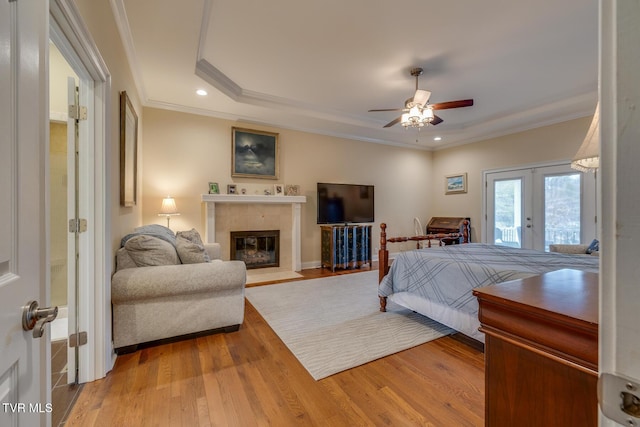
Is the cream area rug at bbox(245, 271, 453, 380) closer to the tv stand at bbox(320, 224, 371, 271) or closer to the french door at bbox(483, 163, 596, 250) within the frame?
the tv stand at bbox(320, 224, 371, 271)

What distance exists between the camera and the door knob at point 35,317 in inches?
26.4

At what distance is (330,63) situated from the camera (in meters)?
3.15


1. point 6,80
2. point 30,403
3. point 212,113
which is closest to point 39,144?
point 6,80

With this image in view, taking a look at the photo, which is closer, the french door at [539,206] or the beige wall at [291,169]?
the beige wall at [291,169]

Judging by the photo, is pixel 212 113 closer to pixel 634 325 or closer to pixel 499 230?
pixel 634 325

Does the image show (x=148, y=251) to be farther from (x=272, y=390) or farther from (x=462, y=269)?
(x=462, y=269)

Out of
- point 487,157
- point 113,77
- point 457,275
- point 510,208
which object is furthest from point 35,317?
point 487,157

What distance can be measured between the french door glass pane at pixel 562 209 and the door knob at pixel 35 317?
6.11 m

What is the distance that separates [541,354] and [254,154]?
4.55 m

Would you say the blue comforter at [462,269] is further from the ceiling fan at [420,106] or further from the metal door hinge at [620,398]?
the metal door hinge at [620,398]

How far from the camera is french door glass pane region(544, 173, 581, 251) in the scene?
4.45 m

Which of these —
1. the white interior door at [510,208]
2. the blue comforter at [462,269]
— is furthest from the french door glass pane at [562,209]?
the blue comforter at [462,269]

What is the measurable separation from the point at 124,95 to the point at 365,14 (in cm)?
223

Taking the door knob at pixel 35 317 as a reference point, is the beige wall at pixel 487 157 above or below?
above
